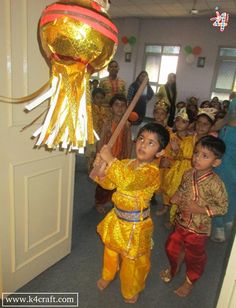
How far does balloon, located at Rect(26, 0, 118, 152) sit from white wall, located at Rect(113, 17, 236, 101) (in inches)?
273

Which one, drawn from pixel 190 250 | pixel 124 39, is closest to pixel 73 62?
pixel 190 250

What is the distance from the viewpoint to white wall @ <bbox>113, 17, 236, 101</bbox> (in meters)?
6.72

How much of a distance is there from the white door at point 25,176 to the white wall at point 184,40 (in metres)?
6.34

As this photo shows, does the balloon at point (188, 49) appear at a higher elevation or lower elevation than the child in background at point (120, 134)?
higher

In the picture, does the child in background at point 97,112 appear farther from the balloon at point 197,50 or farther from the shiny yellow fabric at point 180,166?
the balloon at point 197,50

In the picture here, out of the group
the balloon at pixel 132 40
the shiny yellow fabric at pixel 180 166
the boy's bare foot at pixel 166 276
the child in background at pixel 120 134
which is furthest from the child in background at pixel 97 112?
the balloon at pixel 132 40

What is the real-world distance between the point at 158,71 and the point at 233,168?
6226 mm

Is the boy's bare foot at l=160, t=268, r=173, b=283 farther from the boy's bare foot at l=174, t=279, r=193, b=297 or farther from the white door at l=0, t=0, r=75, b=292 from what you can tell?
the white door at l=0, t=0, r=75, b=292

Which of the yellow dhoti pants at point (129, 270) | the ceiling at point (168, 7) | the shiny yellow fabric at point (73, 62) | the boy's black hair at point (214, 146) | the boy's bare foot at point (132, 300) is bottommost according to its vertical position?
the boy's bare foot at point (132, 300)

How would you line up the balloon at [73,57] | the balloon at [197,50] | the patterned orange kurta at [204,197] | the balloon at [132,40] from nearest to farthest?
1. the balloon at [73,57]
2. the patterned orange kurta at [204,197]
3. the balloon at [197,50]
4. the balloon at [132,40]

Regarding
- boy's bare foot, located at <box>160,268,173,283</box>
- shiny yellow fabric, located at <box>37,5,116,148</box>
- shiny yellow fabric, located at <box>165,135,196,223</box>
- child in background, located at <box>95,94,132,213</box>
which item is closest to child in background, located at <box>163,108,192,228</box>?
shiny yellow fabric, located at <box>165,135,196,223</box>

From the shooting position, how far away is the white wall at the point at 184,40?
672cm

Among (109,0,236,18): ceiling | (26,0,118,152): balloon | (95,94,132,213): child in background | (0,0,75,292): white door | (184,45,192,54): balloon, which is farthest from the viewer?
(184,45,192,54): balloon

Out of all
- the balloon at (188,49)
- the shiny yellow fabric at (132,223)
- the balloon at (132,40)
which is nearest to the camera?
the shiny yellow fabric at (132,223)
